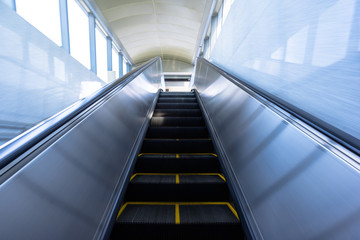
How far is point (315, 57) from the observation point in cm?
132

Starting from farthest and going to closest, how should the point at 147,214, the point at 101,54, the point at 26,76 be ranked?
the point at 101,54 < the point at 26,76 < the point at 147,214

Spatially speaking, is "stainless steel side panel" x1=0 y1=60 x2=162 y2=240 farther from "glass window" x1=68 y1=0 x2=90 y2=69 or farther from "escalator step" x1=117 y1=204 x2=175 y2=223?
"glass window" x1=68 y1=0 x2=90 y2=69

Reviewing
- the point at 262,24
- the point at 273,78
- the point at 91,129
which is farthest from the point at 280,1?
the point at 91,129

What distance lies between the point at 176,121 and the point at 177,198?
1.53 metres

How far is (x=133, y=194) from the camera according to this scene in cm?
173

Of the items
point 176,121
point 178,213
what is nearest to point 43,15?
point 176,121

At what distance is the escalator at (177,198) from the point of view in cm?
139

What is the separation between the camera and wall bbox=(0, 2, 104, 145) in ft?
9.41

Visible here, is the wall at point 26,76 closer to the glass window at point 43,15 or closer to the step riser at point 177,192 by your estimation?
the glass window at point 43,15

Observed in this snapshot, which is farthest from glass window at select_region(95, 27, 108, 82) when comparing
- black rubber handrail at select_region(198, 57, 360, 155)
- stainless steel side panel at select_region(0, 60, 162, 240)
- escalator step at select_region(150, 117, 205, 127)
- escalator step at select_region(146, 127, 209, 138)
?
black rubber handrail at select_region(198, 57, 360, 155)

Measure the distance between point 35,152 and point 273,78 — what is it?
200 cm

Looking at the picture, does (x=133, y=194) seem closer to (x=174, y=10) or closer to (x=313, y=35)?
(x=313, y=35)

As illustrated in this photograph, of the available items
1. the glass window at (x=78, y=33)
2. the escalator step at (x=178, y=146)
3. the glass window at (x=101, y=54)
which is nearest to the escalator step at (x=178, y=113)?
the escalator step at (x=178, y=146)

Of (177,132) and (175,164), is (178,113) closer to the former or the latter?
(177,132)
